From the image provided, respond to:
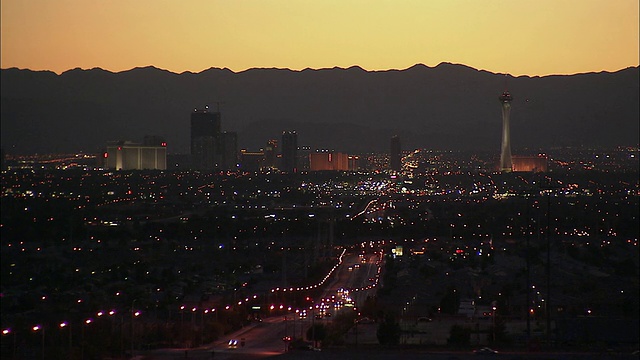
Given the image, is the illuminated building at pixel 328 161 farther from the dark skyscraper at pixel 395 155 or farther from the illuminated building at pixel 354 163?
the dark skyscraper at pixel 395 155

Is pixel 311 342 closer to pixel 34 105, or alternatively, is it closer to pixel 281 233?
pixel 281 233

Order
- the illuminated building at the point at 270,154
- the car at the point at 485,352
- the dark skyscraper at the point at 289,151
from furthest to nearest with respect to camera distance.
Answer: the illuminated building at the point at 270,154
the dark skyscraper at the point at 289,151
the car at the point at 485,352

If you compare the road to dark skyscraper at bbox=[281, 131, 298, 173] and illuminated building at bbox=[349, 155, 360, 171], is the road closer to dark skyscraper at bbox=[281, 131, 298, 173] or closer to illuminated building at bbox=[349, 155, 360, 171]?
dark skyscraper at bbox=[281, 131, 298, 173]

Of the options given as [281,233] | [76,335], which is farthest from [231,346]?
[281,233]

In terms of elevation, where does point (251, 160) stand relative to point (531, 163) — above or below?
above

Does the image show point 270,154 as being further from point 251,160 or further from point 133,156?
point 133,156

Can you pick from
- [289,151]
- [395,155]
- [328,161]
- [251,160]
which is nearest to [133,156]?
[251,160]

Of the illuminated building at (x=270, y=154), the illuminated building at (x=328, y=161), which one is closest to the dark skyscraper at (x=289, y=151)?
the illuminated building at (x=270, y=154)
